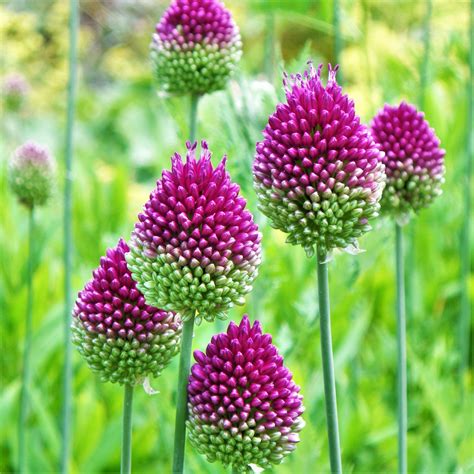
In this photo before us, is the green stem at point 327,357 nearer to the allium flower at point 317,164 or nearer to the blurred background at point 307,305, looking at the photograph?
the allium flower at point 317,164

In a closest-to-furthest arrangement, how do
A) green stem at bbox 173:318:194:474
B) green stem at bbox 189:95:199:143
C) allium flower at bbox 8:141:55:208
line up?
green stem at bbox 173:318:194:474
green stem at bbox 189:95:199:143
allium flower at bbox 8:141:55:208

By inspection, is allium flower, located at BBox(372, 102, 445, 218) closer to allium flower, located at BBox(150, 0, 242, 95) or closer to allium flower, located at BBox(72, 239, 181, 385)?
allium flower, located at BBox(150, 0, 242, 95)

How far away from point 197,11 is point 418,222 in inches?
71.9

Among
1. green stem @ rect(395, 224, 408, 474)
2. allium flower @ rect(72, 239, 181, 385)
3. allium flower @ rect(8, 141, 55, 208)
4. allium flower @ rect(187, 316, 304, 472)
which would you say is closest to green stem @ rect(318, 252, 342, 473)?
allium flower @ rect(187, 316, 304, 472)

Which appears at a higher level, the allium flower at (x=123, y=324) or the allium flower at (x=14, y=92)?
the allium flower at (x=14, y=92)

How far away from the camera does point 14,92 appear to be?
2.70 metres

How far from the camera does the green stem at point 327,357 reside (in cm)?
78

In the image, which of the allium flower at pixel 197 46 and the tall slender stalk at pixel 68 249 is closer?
the allium flower at pixel 197 46

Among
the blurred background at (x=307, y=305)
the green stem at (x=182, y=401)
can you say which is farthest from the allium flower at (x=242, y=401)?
the blurred background at (x=307, y=305)

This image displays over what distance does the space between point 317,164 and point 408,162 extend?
38 cm

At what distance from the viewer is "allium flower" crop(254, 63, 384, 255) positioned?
2.55ft

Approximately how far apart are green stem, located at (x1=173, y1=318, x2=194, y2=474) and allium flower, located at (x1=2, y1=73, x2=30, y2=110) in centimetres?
215

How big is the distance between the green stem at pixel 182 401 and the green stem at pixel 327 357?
0.13m

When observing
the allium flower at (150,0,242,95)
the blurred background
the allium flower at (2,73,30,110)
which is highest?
the allium flower at (2,73,30,110)
